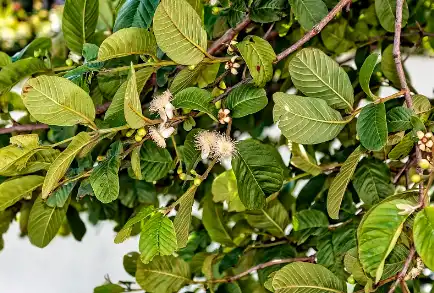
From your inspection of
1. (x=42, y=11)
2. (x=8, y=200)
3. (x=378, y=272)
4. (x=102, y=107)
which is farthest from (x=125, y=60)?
(x=42, y=11)

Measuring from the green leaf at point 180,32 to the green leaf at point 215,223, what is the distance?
25 cm

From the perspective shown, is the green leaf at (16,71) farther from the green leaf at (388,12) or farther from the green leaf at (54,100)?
the green leaf at (388,12)

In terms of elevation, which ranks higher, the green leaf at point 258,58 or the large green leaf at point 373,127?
the green leaf at point 258,58

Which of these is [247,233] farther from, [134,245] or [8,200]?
[134,245]

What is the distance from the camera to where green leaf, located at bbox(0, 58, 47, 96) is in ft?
1.78

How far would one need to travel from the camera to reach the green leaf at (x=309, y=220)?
0.59 metres

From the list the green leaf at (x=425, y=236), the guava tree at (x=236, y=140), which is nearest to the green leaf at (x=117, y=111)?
the guava tree at (x=236, y=140)

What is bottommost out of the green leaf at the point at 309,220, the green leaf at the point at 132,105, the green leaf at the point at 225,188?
the green leaf at the point at 309,220

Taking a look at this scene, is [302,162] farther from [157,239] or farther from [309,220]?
[157,239]

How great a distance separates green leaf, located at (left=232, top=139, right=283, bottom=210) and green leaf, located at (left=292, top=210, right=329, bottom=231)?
129mm

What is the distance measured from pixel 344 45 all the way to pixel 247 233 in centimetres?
23

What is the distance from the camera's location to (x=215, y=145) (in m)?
0.46

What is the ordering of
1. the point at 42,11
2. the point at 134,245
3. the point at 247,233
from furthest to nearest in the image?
1. the point at 42,11
2. the point at 134,245
3. the point at 247,233

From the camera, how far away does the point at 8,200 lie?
0.52 m
